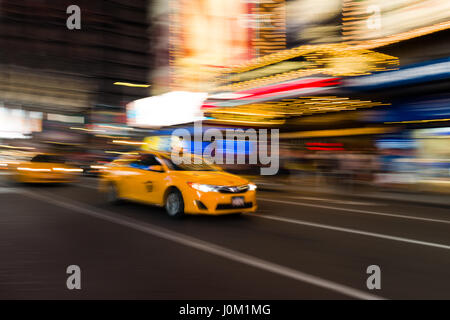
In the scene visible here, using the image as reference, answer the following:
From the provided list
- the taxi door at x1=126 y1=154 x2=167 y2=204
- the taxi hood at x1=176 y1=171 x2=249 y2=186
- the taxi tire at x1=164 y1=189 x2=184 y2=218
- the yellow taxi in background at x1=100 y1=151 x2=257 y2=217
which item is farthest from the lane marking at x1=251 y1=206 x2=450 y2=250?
the taxi door at x1=126 y1=154 x2=167 y2=204

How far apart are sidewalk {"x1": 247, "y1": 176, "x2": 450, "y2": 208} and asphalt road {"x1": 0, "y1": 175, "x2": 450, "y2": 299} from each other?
3.82 meters

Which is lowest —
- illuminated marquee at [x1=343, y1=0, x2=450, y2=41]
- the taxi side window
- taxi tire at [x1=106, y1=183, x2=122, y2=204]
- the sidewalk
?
the sidewalk

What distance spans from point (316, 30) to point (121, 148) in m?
24.6

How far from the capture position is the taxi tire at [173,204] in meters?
8.68

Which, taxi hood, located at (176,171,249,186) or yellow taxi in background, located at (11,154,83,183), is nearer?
taxi hood, located at (176,171,249,186)

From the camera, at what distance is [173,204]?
8.91m

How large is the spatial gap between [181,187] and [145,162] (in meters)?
1.85

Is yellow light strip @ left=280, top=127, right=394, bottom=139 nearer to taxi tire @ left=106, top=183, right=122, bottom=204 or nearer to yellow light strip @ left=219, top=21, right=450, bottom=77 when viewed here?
yellow light strip @ left=219, top=21, right=450, bottom=77

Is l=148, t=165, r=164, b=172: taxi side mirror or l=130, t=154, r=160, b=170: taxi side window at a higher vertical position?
l=130, t=154, r=160, b=170: taxi side window

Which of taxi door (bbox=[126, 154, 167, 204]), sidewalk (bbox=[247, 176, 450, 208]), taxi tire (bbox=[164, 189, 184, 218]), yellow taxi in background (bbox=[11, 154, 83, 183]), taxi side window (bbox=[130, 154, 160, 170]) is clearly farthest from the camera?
yellow taxi in background (bbox=[11, 154, 83, 183])

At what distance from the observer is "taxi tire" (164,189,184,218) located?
8.68 metres

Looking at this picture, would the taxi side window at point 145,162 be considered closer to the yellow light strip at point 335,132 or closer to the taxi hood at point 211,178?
the taxi hood at point 211,178

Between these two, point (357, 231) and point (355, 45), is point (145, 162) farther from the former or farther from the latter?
point (355, 45)
